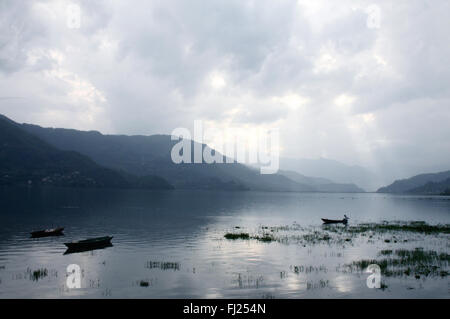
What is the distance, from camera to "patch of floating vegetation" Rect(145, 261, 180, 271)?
4175 centimetres

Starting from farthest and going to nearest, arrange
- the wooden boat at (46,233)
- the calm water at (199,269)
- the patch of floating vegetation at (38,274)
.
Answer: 1. the wooden boat at (46,233)
2. the patch of floating vegetation at (38,274)
3. the calm water at (199,269)

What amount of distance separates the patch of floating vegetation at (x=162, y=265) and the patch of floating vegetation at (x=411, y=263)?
68.3ft

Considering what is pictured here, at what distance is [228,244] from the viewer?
203 feet

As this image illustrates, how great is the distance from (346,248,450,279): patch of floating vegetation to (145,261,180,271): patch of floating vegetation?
20.8 metres

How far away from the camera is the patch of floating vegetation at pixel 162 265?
41.8m

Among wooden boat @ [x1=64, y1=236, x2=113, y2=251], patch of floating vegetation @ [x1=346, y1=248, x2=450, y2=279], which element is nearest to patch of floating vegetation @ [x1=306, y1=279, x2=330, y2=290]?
patch of floating vegetation @ [x1=346, y1=248, x2=450, y2=279]

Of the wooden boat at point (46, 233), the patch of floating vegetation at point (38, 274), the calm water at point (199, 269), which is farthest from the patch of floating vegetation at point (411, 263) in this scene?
the wooden boat at point (46, 233)

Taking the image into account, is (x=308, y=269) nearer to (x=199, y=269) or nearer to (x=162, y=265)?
(x=199, y=269)

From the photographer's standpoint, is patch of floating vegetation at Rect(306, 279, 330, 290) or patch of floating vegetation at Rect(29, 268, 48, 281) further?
patch of floating vegetation at Rect(29, 268, 48, 281)

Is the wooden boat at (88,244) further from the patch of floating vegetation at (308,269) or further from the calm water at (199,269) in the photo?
the patch of floating vegetation at (308,269)

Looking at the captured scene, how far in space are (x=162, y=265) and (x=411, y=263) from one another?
3096 cm

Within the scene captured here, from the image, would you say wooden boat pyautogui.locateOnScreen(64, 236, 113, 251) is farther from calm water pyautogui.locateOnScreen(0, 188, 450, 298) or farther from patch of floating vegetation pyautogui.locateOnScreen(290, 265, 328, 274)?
patch of floating vegetation pyautogui.locateOnScreen(290, 265, 328, 274)

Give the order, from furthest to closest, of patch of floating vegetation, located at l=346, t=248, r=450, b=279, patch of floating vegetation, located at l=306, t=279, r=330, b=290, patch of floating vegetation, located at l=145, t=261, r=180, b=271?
1. patch of floating vegetation, located at l=145, t=261, r=180, b=271
2. patch of floating vegetation, located at l=346, t=248, r=450, b=279
3. patch of floating vegetation, located at l=306, t=279, r=330, b=290
